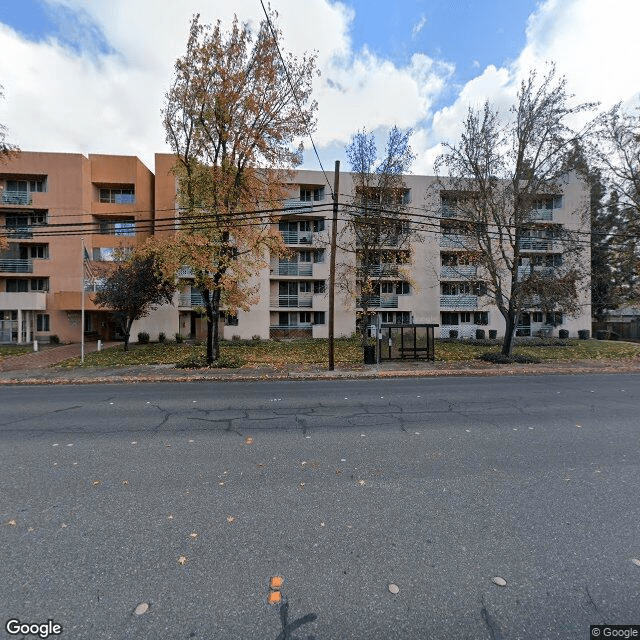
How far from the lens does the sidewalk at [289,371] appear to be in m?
11.8

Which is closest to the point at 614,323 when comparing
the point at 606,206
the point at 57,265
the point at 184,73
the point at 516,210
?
the point at 606,206

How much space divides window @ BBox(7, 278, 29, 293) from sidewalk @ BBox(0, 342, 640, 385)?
14410mm

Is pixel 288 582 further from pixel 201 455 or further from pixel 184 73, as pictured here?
pixel 184 73

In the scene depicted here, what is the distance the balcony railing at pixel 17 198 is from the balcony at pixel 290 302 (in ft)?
64.3

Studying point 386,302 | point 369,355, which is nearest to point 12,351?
point 369,355

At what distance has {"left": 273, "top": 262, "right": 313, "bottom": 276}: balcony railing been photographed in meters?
26.6

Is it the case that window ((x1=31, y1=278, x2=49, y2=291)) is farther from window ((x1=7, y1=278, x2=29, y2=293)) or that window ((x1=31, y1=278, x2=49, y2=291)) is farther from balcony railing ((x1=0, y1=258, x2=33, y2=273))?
Result: balcony railing ((x1=0, y1=258, x2=33, y2=273))

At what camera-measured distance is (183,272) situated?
22828mm

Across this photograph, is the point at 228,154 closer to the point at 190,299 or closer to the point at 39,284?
the point at 190,299

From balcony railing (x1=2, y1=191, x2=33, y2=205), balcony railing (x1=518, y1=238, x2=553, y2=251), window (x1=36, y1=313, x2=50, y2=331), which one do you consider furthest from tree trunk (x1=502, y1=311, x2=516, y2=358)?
balcony railing (x1=2, y1=191, x2=33, y2=205)

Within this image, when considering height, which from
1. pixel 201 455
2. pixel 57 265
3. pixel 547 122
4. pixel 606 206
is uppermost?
pixel 547 122

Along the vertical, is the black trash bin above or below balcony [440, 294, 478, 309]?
below

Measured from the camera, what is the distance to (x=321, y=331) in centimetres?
2650

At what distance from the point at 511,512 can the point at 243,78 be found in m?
16.3
